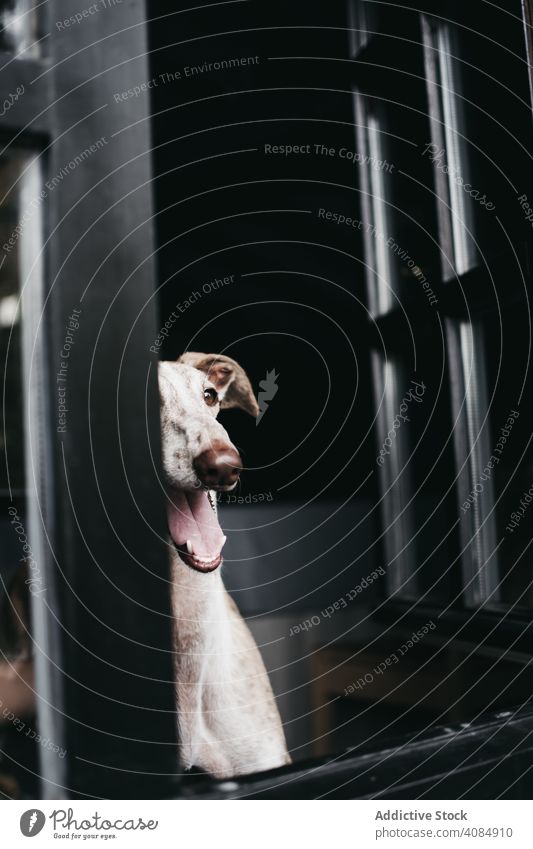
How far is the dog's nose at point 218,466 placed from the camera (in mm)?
490

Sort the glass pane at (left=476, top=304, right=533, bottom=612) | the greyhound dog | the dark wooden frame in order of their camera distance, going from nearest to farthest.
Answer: the dark wooden frame < the greyhound dog < the glass pane at (left=476, top=304, right=533, bottom=612)

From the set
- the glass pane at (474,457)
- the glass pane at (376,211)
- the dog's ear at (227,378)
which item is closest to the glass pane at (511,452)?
the glass pane at (474,457)

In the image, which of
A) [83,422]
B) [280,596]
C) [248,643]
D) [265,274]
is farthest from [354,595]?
[83,422]

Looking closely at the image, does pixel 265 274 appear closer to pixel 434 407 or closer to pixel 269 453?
pixel 269 453

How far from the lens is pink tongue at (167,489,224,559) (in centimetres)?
49

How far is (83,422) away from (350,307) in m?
0.48

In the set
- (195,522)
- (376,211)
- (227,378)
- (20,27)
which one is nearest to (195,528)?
(195,522)

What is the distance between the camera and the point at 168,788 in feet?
1.33

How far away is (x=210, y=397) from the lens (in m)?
0.52

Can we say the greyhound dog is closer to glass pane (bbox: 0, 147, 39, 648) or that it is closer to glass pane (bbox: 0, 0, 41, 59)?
glass pane (bbox: 0, 147, 39, 648)

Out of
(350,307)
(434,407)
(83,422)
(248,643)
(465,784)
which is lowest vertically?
(465,784)

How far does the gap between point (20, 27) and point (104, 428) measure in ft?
0.81
